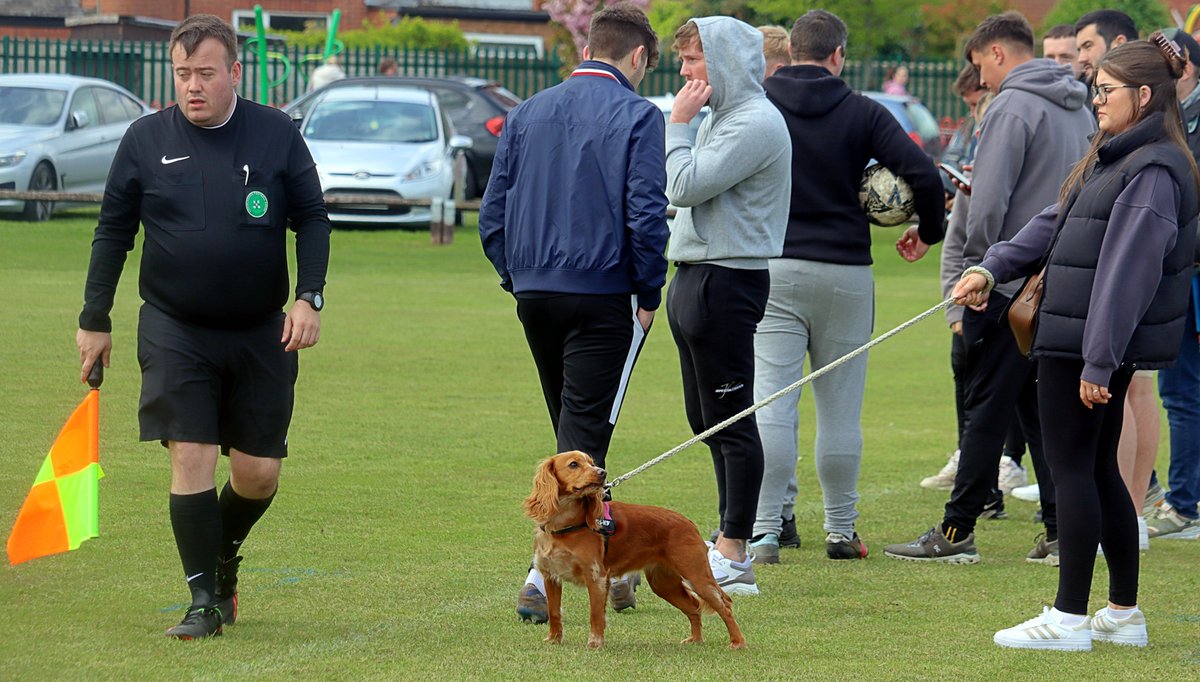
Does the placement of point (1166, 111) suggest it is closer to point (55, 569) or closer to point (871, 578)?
point (871, 578)

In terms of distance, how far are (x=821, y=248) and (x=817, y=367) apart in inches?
22.2

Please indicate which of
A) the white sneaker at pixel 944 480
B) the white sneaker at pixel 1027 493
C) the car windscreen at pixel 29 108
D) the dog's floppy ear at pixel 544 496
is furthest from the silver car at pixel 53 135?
the dog's floppy ear at pixel 544 496

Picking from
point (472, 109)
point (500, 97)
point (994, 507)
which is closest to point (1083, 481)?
point (994, 507)

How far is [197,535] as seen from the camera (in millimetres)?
5281

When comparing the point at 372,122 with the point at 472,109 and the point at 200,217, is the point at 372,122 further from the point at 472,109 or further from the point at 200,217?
the point at 200,217

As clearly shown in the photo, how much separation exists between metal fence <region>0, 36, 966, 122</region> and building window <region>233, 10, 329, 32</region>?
10871mm

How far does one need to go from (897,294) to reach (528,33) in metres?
33.3

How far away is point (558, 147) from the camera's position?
568 cm

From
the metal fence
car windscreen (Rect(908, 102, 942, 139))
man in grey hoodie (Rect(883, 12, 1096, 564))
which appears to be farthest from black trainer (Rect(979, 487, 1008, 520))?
the metal fence

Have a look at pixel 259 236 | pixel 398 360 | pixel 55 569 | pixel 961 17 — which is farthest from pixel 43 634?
pixel 961 17

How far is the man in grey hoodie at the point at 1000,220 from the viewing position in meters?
7.05

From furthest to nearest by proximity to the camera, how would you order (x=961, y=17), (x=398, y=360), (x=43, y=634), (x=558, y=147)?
(x=961, y=17) → (x=398, y=360) → (x=558, y=147) → (x=43, y=634)

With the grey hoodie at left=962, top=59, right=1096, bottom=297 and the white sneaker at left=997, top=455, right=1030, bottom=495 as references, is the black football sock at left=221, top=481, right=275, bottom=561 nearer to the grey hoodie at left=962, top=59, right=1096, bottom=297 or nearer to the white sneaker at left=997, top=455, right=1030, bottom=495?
the grey hoodie at left=962, top=59, right=1096, bottom=297

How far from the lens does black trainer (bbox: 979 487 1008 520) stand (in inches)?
328
